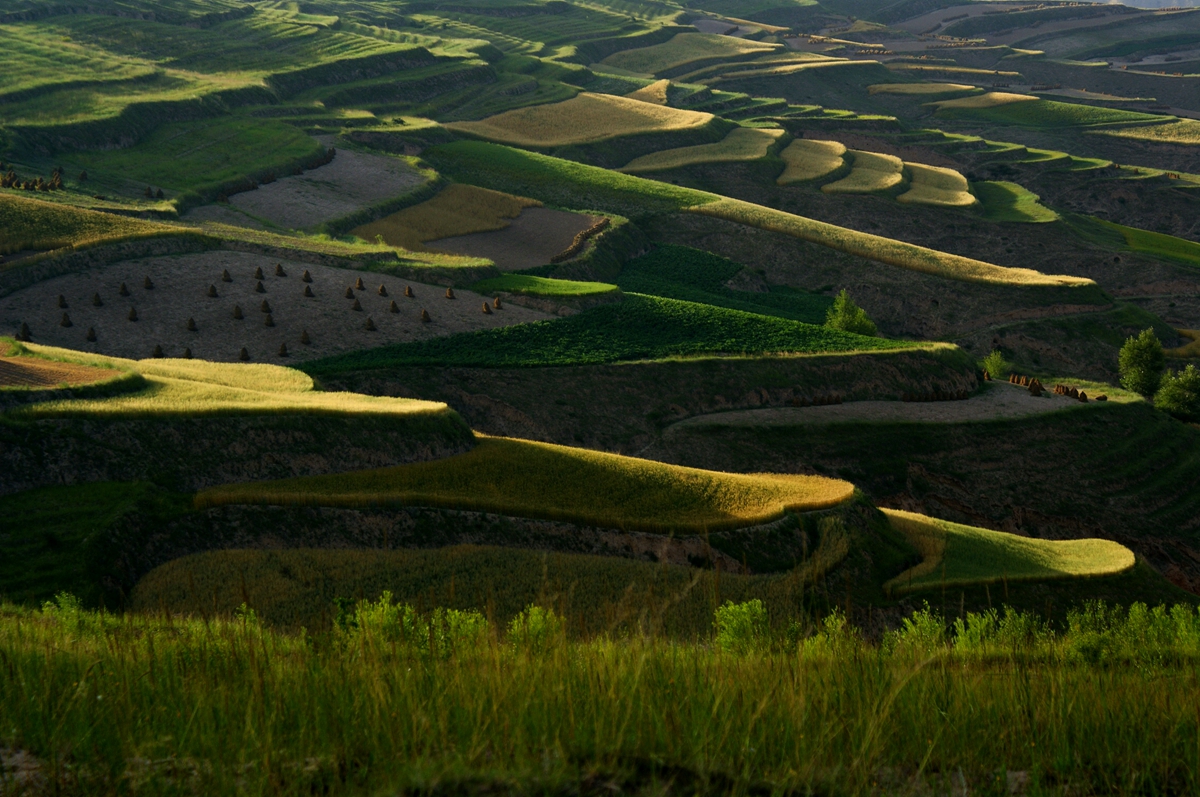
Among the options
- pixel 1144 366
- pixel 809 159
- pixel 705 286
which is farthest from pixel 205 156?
pixel 1144 366

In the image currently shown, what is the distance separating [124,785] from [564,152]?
123 metres

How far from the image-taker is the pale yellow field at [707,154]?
127 m

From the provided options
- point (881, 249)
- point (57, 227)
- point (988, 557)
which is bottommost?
point (988, 557)

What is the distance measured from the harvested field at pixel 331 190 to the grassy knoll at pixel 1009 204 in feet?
243

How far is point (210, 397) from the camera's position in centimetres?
3688

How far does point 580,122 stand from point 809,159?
3222 centimetres

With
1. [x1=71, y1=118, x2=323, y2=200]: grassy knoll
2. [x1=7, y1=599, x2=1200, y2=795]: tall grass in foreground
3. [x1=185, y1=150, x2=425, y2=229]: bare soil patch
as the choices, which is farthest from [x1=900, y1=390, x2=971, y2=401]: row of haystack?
[x1=71, y1=118, x2=323, y2=200]: grassy knoll

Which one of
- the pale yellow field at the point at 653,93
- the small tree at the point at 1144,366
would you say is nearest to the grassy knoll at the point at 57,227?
the small tree at the point at 1144,366

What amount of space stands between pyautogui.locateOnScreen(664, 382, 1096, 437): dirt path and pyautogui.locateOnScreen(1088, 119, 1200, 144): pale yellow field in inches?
5662

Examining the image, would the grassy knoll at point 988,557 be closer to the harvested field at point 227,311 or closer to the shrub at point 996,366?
the harvested field at point 227,311

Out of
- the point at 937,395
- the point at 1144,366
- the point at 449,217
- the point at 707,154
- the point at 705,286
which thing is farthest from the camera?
the point at 707,154

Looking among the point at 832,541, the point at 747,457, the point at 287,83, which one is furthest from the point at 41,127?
the point at 832,541

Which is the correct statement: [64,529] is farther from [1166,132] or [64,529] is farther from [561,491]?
[1166,132]

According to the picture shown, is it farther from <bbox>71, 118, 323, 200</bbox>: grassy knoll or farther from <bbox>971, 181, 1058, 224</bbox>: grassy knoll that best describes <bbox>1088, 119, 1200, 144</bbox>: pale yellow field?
<bbox>71, 118, 323, 200</bbox>: grassy knoll
